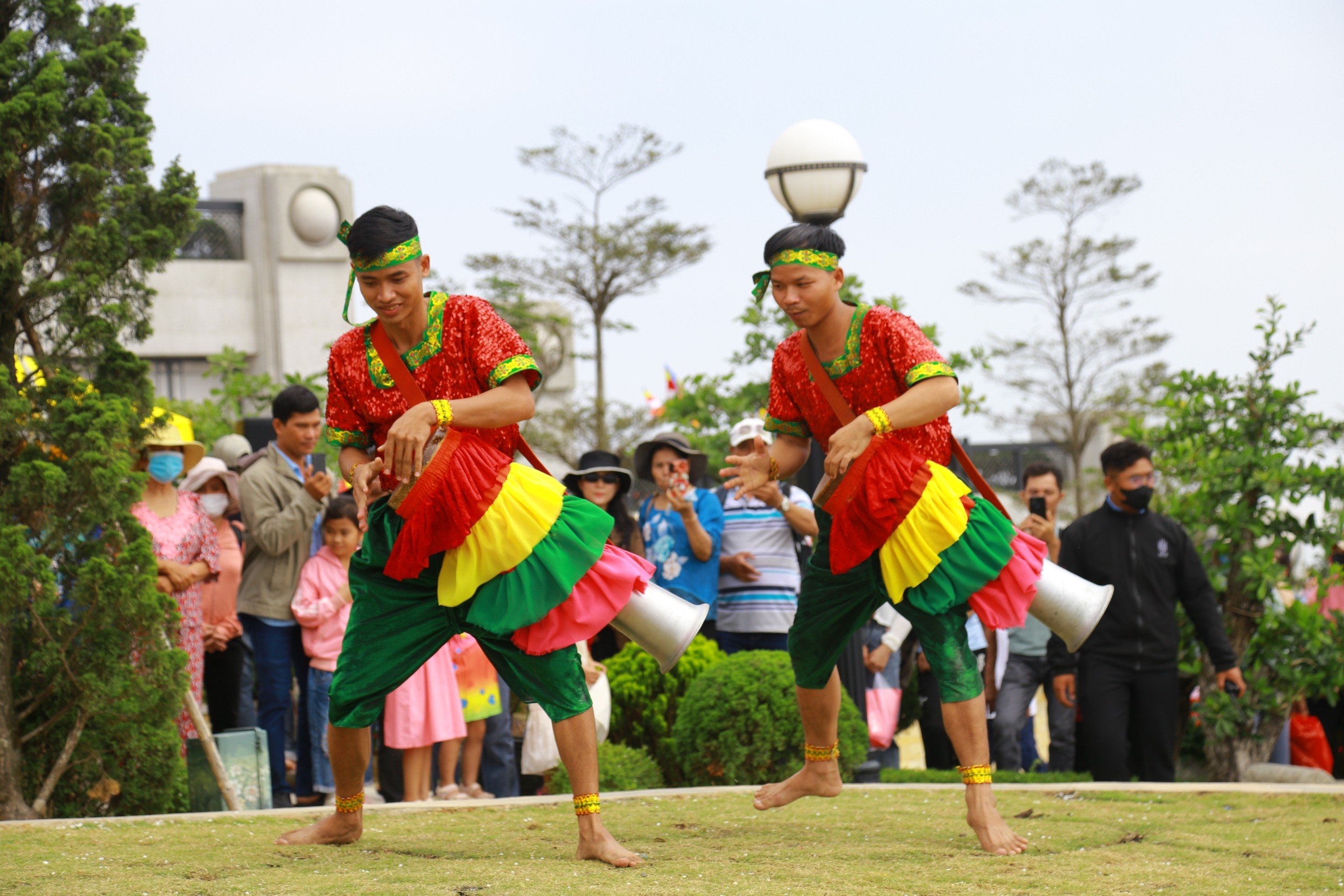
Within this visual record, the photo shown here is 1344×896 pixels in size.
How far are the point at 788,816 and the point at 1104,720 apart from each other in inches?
95.4

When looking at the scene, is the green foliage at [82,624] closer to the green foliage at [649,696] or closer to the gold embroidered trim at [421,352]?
the gold embroidered trim at [421,352]

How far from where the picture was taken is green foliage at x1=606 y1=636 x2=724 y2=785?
298 inches

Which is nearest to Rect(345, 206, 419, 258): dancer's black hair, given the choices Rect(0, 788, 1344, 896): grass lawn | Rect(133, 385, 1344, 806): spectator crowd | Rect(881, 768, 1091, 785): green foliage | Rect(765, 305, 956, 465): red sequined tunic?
Rect(765, 305, 956, 465): red sequined tunic

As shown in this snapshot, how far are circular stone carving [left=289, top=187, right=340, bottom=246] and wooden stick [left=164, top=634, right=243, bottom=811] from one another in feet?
70.3

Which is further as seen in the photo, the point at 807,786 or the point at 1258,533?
the point at 1258,533

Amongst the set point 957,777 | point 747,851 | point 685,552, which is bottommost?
point 957,777

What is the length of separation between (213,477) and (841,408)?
4328 millimetres

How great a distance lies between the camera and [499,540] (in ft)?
14.5

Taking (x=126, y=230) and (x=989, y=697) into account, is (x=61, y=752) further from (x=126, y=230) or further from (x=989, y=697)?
(x=989, y=697)

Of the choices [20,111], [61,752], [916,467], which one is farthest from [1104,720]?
[20,111]

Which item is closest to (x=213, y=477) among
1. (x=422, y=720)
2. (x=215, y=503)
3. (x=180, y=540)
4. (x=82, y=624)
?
(x=215, y=503)

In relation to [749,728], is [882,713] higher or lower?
lower

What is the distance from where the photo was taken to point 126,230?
6.27 metres

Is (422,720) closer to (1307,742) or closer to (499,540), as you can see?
(499,540)
